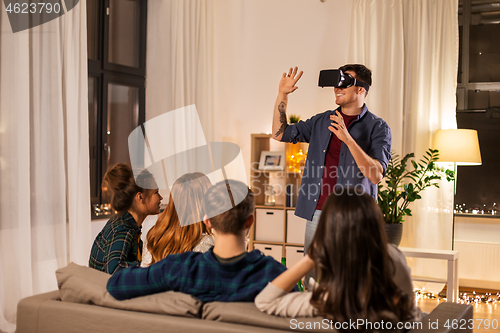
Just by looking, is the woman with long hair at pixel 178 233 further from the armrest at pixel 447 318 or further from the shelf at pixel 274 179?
the shelf at pixel 274 179

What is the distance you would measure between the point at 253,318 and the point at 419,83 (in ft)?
11.3

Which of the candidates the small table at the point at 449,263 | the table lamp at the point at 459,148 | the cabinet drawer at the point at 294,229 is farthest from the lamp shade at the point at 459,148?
the cabinet drawer at the point at 294,229

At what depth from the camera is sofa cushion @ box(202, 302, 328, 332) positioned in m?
1.12

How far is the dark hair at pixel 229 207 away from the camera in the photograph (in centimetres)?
128

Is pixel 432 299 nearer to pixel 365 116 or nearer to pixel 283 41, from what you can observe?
pixel 365 116

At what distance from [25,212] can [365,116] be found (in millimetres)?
2057

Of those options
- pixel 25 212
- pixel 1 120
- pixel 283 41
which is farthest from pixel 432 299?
→ pixel 1 120

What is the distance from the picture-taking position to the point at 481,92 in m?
4.20

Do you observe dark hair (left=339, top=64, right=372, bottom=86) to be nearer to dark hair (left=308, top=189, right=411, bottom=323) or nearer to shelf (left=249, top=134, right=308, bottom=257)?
dark hair (left=308, top=189, right=411, bottom=323)

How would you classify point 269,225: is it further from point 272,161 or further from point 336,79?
point 336,79

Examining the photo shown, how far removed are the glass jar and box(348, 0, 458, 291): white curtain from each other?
1.22 m

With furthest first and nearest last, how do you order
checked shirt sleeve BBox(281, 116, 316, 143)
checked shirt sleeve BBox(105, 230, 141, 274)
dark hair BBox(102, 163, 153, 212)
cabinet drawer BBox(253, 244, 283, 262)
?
cabinet drawer BBox(253, 244, 283, 262), checked shirt sleeve BBox(281, 116, 316, 143), dark hair BBox(102, 163, 153, 212), checked shirt sleeve BBox(105, 230, 141, 274)

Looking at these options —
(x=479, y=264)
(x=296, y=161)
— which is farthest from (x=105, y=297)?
(x=479, y=264)

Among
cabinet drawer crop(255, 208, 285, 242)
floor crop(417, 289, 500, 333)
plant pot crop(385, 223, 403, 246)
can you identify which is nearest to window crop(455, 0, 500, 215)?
floor crop(417, 289, 500, 333)
